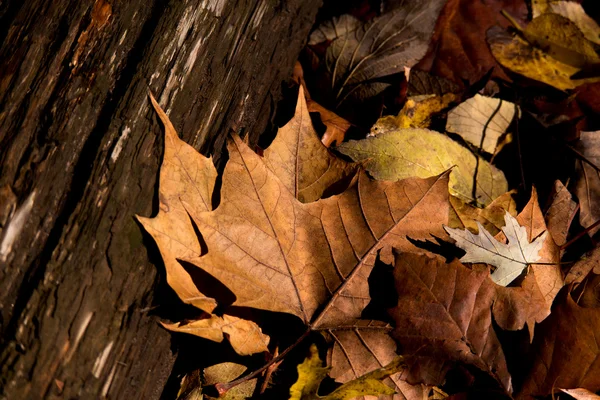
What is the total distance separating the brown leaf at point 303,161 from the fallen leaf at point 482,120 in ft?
2.01

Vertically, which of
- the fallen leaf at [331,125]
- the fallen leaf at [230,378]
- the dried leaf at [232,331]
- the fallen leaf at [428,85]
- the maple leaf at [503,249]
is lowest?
the fallen leaf at [230,378]

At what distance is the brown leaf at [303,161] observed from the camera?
1.40 meters

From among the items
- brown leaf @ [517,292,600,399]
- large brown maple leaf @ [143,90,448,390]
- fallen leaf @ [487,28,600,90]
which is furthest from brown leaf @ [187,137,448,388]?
fallen leaf @ [487,28,600,90]

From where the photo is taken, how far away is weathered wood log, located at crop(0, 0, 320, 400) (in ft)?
3.43

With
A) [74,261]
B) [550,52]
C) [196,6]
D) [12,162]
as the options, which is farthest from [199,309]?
[550,52]

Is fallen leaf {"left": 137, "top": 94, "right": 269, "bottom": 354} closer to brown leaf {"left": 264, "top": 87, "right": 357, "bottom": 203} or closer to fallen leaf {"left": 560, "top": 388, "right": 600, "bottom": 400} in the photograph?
brown leaf {"left": 264, "top": 87, "right": 357, "bottom": 203}

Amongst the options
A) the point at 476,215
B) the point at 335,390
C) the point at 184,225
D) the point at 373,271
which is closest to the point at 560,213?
the point at 476,215

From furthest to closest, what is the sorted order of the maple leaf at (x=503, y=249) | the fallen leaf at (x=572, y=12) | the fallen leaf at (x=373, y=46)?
the fallen leaf at (x=572, y=12) < the fallen leaf at (x=373, y=46) < the maple leaf at (x=503, y=249)

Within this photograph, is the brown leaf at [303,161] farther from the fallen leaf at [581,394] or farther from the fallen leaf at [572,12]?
the fallen leaf at [572,12]

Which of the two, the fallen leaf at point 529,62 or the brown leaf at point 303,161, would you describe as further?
the fallen leaf at point 529,62

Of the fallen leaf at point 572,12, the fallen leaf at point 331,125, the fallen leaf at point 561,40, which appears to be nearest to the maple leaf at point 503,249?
the fallen leaf at point 331,125

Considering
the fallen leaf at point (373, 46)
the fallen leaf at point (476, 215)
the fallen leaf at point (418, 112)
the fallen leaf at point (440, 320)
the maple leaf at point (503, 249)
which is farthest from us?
the fallen leaf at point (373, 46)

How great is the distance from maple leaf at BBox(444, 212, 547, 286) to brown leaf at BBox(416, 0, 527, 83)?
34.3 inches

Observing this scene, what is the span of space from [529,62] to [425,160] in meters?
0.90
